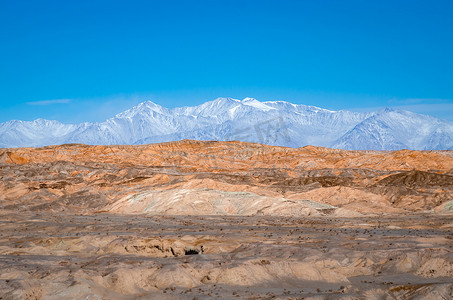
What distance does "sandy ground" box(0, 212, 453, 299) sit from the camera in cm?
2889

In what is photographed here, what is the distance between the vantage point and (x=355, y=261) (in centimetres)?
3616

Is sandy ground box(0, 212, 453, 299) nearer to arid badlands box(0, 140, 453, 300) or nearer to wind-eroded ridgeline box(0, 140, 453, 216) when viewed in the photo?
arid badlands box(0, 140, 453, 300)

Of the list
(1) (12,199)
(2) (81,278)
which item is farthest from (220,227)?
(1) (12,199)

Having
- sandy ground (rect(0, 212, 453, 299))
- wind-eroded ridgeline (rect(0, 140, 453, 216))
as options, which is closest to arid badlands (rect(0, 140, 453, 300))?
sandy ground (rect(0, 212, 453, 299))

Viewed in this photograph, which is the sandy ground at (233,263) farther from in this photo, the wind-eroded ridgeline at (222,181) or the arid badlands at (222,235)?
the wind-eroded ridgeline at (222,181)

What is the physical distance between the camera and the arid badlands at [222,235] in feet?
98.9

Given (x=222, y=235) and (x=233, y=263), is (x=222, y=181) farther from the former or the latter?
(x=233, y=263)

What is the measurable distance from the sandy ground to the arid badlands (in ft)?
0.32

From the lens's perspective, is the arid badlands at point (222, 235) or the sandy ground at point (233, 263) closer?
the sandy ground at point (233, 263)

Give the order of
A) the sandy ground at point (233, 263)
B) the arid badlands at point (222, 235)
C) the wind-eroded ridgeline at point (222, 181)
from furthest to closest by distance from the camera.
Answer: the wind-eroded ridgeline at point (222, 181), the arid badlands at point (222, 235), the sandy ground at point (233, 263)

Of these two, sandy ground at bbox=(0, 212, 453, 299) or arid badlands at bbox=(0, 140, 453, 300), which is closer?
sandy ground at bbox=(0, 212, 453, 299)

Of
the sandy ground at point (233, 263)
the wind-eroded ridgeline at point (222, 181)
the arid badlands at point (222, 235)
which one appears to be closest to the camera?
the sandy ground at point (233, 263)

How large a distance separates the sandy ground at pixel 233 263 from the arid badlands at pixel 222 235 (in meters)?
0.10

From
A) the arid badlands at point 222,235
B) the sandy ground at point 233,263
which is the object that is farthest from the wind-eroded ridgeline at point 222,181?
the sandy ground at point 233,263
